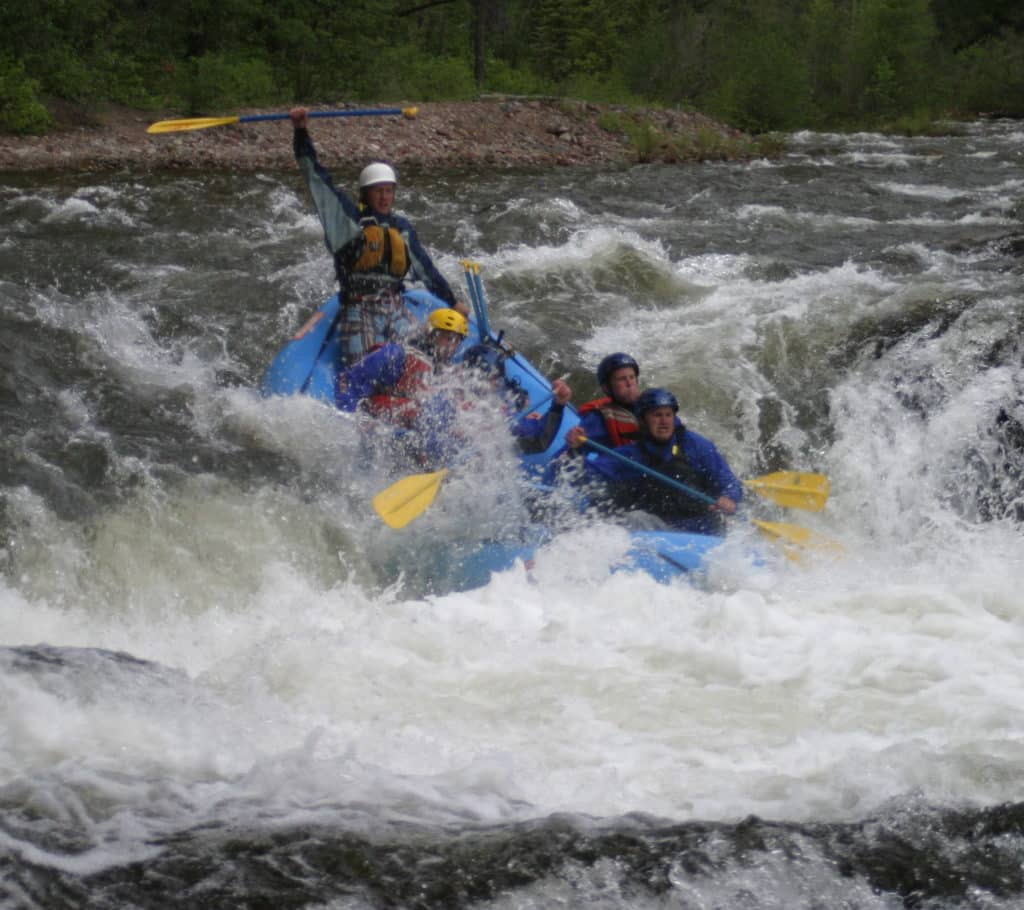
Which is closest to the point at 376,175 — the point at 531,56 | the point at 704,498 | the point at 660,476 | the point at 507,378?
the point at 507,378

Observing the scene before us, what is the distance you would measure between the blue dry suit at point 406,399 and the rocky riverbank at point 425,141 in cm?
796

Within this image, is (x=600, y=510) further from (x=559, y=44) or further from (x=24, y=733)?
(x=559, y=44)

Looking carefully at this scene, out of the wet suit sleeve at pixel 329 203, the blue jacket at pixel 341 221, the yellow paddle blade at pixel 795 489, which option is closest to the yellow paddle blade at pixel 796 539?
the yellow paddle blade at pixel 795 489

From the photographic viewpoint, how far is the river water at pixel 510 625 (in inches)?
107

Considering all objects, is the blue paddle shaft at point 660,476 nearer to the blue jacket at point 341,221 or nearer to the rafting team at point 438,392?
the rafting team at point 438,392

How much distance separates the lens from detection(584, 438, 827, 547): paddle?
5.07 m

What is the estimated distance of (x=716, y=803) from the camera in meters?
2.99

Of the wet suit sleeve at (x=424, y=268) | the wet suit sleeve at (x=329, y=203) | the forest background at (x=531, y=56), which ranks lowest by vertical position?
the wet suit sleeve at (x=424, y=268)

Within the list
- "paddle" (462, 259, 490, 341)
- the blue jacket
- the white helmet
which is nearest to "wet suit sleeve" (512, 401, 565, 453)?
"paddle" (462, 259, 490, 341)

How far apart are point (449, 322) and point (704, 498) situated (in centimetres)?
154

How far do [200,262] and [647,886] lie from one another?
737 cm

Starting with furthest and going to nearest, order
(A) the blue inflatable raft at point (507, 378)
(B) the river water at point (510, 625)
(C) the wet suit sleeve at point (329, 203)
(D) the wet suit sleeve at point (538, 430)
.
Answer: (C) the wet suit sleeve at point (329, 203)
(D) the wet suit sleeve at point (538, 430)
(A) the blue inflatable raft at point (507, 378)
(B) the river water at point (510, 625)

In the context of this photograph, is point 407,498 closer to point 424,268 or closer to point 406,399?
point 406,399

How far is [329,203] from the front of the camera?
6.71m
